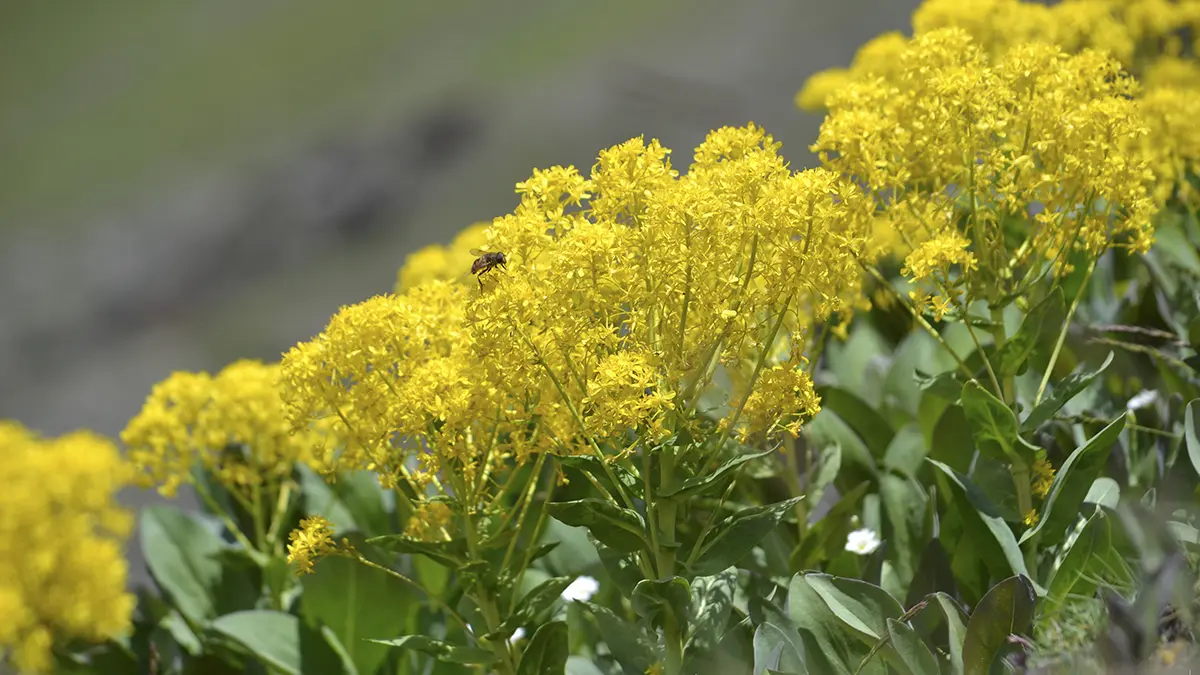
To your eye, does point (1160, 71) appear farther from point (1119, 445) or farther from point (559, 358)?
point (559, 358)

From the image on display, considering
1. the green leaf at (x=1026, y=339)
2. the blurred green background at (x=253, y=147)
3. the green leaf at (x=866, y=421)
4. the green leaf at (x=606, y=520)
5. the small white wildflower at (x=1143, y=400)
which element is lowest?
the small white wildflower at (x=1143, y=400)

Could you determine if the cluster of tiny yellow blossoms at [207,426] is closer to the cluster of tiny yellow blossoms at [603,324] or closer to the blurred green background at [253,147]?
the cluster of tiny yellow blossoms at [603,324]

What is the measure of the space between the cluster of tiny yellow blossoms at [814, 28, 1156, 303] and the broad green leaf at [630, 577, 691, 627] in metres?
0.62

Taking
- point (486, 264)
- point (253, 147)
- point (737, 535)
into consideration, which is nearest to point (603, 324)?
point (486, 264)

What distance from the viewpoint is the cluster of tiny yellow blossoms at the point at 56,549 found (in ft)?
6.62


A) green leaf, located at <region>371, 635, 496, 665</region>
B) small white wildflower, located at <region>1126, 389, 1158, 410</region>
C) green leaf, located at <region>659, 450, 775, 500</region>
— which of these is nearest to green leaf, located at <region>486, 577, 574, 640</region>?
green leaf, located at <region>371, 635, 496, 665</region>

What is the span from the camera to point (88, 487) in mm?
2232

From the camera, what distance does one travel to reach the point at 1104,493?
208 cm

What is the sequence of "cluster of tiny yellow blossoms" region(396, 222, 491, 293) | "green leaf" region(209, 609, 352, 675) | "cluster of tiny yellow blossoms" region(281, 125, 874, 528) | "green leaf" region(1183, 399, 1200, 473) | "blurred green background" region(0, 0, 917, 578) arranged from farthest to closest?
"blurred green background" region(0, 0, 917, 578) → "cluster of tiny yellow blossoms" region(396, 222, 491, 293) → "green leaf" region(209, 609, 352, 675) → "green leaf" region(1183, 399, 1200, 473) → "cluster of tiny yellow blossoms" region(281, 125, 874, 528)

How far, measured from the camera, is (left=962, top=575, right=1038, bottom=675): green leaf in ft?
5.57

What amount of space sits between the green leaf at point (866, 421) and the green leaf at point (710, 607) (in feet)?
2.62

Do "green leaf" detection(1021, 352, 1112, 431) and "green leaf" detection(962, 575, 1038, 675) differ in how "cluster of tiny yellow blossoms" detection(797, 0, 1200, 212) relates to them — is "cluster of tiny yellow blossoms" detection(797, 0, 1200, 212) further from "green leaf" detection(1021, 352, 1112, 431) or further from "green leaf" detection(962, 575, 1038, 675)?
"green leaf" detection(962, 575, 1038, 675)

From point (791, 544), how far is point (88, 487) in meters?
1.41

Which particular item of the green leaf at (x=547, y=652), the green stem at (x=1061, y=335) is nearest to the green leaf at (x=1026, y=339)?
the green stem at (x=1061, y=335)
